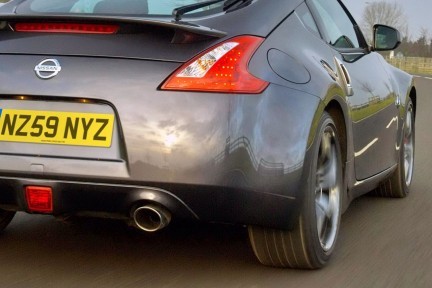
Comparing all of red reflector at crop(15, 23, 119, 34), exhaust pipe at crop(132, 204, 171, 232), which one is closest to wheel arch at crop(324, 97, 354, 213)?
exhaust pipe at crop(132, 204, 171, 232)

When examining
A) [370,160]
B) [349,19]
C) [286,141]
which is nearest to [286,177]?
[286,141]

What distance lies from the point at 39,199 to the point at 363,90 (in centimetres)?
206

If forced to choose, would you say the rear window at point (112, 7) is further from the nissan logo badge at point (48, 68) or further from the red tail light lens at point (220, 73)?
the nissan logo badge at point (48, 68)

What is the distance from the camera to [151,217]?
374 cm

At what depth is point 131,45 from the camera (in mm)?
3588

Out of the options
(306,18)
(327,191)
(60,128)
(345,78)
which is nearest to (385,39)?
(345,78)

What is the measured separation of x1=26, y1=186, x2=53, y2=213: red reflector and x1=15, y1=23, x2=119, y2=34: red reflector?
2.17ft

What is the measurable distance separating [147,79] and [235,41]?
41 centimetres

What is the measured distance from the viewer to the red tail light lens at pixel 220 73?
3494 mm

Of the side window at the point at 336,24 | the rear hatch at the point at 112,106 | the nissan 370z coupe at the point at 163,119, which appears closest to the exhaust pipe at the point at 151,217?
Result: the nissan 370z coupe at the point at 163,119

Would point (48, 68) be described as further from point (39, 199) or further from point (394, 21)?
point (394, 21)

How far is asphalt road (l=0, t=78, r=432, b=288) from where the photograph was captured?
389 centimetres

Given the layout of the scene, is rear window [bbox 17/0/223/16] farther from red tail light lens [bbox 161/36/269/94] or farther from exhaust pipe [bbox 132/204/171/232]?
exhaust pipe [bbox 132/204/171/232]

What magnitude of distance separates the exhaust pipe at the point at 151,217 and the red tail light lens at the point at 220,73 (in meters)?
0.49
